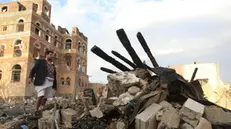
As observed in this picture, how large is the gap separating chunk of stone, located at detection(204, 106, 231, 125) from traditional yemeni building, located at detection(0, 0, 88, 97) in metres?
20.8

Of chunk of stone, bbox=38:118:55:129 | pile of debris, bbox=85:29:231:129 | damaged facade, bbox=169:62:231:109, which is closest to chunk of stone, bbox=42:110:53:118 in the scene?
chunk of stone, bbox=38:118:55:129

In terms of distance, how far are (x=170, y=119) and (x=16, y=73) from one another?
26.7 metres

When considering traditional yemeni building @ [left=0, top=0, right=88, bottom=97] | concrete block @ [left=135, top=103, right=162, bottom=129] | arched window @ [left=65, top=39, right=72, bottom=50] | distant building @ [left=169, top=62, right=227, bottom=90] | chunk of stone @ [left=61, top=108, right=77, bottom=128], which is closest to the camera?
concrete block @ [left=135, top=103, right=162, bottom=129]

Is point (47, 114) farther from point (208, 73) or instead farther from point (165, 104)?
point (208, 73)

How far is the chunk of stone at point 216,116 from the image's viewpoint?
4012mm

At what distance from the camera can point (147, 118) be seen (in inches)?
148

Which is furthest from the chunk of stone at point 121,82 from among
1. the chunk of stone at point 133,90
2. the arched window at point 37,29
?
the arched window at point 37,29

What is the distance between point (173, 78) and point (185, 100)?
42 centimetres

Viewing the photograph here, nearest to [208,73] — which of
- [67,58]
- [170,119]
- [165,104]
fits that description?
[165,104]

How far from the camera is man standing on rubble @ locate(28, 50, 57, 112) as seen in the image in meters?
5.17

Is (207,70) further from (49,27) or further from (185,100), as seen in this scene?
(49,27)

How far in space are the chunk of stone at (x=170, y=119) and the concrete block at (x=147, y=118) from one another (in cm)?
13

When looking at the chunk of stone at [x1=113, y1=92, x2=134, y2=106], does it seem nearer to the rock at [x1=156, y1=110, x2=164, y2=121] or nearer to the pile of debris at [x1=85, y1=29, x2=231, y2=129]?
the pile of debris at [x1=85, y1=29, x2=231, y2=129]

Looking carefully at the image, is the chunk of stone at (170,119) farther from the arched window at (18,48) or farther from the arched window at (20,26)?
the arched window at (20,26)
